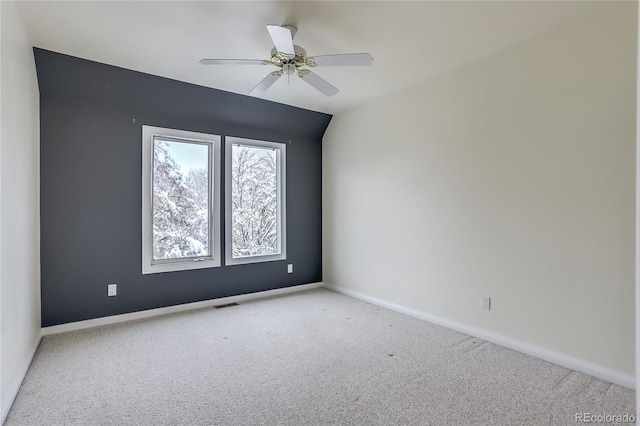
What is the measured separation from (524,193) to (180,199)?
3537 millimetres

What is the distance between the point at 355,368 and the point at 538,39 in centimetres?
291

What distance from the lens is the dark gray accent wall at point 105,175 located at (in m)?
3.20

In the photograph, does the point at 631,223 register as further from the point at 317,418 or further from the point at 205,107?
the point at 205,107

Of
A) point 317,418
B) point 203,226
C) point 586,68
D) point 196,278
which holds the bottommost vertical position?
point 317,418

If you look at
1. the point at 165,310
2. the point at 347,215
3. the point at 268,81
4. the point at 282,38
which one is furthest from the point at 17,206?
the point at 347,215

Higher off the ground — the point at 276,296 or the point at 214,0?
the point at 214,0

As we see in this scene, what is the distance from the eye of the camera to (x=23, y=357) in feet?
7.88

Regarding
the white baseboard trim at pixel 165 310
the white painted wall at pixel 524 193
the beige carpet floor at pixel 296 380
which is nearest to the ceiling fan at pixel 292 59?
the white painted wall at pixel 524 193

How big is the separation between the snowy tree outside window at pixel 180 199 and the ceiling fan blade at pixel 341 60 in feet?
7.18

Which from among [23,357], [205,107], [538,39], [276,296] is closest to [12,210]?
[23,357]

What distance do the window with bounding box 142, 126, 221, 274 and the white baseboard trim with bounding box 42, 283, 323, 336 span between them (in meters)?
0.44

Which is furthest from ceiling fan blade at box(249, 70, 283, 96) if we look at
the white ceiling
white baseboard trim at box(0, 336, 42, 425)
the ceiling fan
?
white baseboard trim at box(0, 336, 42, 425)

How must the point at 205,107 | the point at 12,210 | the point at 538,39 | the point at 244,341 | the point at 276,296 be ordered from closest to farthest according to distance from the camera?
the point at 12,210 → the point at 538,39 → the point at 244,341 → the point at 205,107 → the point at 276,296

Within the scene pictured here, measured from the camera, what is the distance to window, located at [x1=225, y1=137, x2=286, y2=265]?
4324 mm
